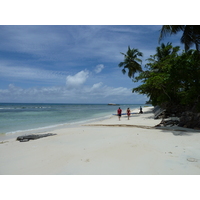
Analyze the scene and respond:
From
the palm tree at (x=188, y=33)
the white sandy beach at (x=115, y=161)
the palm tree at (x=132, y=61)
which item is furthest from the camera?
the palm tree at (x=132, y=61)

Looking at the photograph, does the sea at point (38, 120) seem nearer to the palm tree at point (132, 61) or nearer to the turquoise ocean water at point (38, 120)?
the turquoise ocean water at point (38, 120)

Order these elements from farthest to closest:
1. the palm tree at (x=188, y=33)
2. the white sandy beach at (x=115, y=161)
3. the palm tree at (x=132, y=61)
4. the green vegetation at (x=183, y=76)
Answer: the palm tree at (x=132, y=61) < the palm tree at (x=188, y=33) < the green vegetation at (x=183, y=76) < the white sandy beach at (x=115, y=161)

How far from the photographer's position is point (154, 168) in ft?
11.4

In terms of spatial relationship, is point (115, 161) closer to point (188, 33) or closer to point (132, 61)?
point (188, 33)

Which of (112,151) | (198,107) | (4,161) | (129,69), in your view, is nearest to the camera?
(4,161)

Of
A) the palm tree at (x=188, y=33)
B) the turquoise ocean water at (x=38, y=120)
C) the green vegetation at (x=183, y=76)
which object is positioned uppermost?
the palm tree at (x=188, y=33)

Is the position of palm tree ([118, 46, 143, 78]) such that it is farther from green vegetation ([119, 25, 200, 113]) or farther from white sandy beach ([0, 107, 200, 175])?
white sandy beach ([0, 107, 200, 175])

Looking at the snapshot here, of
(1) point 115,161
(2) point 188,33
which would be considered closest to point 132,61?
(2) point 188,33

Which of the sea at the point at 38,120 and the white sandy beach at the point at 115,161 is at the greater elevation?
the white sandy beach at the point at 115,161

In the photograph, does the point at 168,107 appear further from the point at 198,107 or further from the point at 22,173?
the point at 22,173

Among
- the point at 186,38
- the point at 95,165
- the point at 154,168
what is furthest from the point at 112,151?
the point at 186,38

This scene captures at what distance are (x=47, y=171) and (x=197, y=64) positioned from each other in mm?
9271

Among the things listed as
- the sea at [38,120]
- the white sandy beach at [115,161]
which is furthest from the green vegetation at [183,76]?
the sea at [38,120]

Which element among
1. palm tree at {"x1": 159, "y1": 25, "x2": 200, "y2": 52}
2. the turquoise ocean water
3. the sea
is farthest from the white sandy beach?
palm tree at {"x1": 159, "y1": 25, "x2": 200, "y2": 52}
